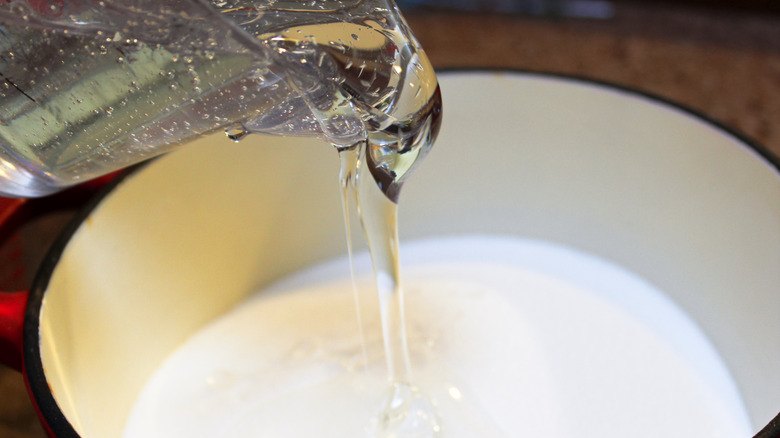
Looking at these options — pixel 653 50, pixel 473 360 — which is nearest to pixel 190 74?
pixel 473 360

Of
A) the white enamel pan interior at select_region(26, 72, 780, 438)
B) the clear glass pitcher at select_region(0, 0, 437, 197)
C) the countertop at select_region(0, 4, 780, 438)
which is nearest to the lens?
the clear glass pitcher at select_region(0, 0, 437, 197)

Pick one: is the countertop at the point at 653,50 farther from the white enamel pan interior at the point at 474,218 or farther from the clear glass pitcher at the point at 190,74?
the clear glass pitcher at the point at 190,74

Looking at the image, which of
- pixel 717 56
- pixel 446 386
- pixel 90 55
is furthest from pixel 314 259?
pixel 717 56

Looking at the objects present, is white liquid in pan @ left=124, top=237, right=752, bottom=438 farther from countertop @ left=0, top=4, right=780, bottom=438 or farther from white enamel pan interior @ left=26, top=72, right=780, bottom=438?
countertop @ left=0, top=4, right=780, bottom=438

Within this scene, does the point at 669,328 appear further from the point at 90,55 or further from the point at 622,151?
the point at 90,55

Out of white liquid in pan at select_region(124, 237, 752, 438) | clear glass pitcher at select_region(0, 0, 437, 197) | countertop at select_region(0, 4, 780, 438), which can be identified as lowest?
countertop at select_region(0, 4, 780, 438)

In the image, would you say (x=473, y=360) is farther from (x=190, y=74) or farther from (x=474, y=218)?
(x=190, y=74)

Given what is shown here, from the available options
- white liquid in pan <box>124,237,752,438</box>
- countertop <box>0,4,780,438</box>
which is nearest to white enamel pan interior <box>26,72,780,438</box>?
white liquid in pan <box>124,237,752,438</box>
